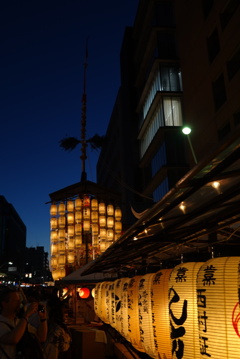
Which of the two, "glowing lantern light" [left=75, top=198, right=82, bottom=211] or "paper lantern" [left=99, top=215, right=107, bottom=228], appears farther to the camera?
"glowing lantern light" [left=75, top=198, right=82, bottom=211]

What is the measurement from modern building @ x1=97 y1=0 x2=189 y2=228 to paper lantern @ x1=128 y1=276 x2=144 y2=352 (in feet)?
66.8

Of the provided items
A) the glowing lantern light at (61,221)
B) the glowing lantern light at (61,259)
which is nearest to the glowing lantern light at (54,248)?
the glowing lantern light at (61,259)

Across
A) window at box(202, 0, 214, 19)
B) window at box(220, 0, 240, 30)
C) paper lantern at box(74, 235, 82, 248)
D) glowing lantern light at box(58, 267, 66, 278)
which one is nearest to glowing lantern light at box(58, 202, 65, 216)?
paper lantern at box(74, 235, 82, 248)

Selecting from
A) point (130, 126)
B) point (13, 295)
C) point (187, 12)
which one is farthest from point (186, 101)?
point (13, 295)

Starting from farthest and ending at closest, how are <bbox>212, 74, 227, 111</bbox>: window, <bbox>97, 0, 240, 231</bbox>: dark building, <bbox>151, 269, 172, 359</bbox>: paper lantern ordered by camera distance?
<bbox>212, 74, 227, 111</bbox>: window < <bbox>97, 0, 240, 231</bbox>: dark building < <bbox>151, 269, 172, 359</bbox>: paper lantern

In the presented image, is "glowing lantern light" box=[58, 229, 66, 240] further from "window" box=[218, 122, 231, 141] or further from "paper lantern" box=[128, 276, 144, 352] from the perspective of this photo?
"paper lantern" box=[128, 276, 144, 352]

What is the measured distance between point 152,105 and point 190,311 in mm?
32992

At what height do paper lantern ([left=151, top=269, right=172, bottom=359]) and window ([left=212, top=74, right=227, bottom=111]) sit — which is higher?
window ([left=212, top=74, right=227, bottom=111])

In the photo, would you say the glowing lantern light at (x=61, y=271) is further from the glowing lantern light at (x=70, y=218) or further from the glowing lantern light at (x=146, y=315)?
the glowing lantern light at (x=146, y=315)

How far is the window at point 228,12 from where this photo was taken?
2033cm

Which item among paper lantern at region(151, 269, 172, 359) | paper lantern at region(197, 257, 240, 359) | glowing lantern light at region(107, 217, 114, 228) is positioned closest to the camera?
paper lantern at region(197, 257, 240, 359)

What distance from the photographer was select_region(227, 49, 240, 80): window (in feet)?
66.7

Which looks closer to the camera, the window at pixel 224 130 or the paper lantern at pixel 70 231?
the window at pixel 224 130

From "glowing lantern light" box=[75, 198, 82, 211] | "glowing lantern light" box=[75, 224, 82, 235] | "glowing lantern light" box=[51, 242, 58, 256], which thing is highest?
"glowing lantern light" box=[75, 198, 82, 211]
